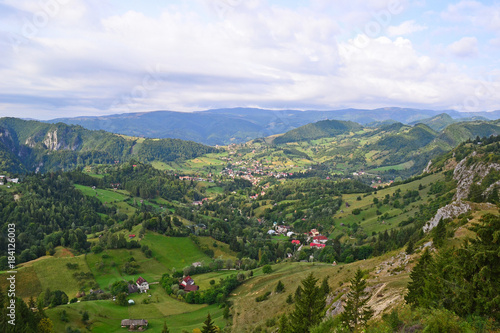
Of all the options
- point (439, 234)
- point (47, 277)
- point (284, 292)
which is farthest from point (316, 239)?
point (47, 277)

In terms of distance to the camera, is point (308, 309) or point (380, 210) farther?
point (380, 210)

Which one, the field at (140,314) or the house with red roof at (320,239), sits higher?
the field at (140,314)

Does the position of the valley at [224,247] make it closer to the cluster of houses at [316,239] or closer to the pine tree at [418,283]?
the cluster of houses at [316,239]

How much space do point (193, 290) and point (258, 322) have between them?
3001cm

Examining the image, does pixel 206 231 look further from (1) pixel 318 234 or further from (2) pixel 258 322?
(2) pixel 258 322

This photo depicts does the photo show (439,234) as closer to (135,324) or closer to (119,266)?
(135,324)

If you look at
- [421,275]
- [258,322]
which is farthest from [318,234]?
[421,275]

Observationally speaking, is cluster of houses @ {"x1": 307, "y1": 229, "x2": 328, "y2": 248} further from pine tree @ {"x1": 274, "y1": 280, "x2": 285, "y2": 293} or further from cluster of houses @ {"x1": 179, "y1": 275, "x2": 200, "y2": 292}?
pine tree @ {"x1": 274, "y1": 280, "x2": 285, "y2": 293}

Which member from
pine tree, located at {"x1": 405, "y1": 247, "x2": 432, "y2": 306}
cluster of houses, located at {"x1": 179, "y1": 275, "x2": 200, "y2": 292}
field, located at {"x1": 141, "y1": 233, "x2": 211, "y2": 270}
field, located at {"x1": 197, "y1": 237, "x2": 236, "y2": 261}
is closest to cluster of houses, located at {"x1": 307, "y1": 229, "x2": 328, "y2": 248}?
field, located at {"x1": 197, "y1": 237, "x2": 236, "y2": 261}

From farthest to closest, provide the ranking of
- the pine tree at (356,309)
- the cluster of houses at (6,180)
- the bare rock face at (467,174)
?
the cluster of houses at (6,180), the bare rock face at (467,174), the pine tree at (356,309)

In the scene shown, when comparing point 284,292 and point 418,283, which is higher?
point 418,283

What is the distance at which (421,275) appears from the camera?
23422 mm

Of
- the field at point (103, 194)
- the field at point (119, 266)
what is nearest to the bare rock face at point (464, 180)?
the field at point (119, 266)

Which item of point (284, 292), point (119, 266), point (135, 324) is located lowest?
point (119, 266)
